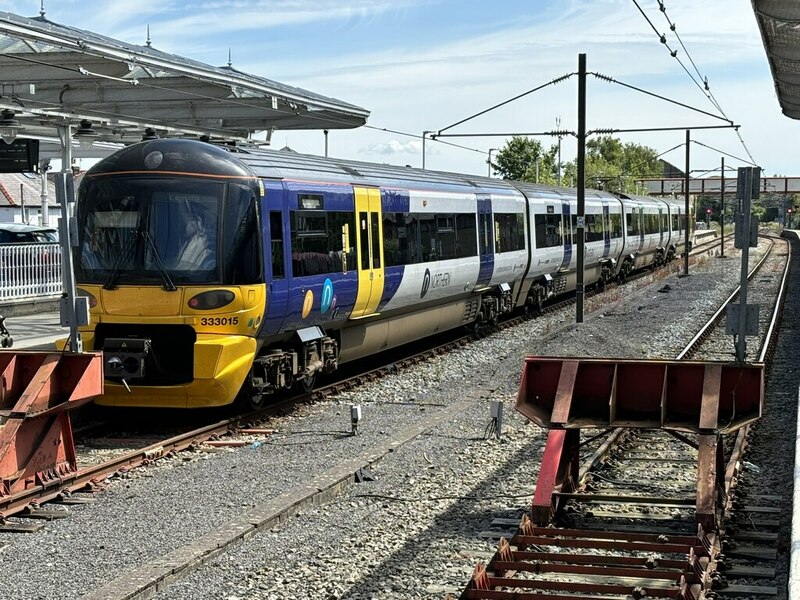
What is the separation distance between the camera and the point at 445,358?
18.6 metres

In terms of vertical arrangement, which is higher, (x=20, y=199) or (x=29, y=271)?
(x=20, y=199)

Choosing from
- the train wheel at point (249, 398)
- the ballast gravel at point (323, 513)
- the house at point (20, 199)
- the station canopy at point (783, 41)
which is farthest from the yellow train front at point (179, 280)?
the house at point (20, 199)

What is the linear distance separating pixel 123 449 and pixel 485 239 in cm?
1068

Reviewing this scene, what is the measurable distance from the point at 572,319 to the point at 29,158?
11854 millimetres

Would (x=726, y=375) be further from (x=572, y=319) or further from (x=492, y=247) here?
(x=572, y=319)

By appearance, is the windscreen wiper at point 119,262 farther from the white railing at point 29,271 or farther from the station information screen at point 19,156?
the white railing at point 29,271

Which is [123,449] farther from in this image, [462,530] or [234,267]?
[462,530]

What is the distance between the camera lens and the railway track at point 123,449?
344 inches

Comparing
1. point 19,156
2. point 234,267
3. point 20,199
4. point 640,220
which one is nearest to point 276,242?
point 234,267

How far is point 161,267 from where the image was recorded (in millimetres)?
Result: 11891

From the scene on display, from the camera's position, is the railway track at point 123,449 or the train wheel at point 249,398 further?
the train wheel at point 249,398

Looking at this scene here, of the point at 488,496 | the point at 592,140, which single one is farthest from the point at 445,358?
the point at 592,140

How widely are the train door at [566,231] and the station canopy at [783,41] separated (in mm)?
9333

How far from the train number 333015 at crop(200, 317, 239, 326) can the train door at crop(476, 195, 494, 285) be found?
915cm
